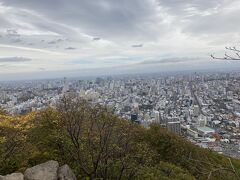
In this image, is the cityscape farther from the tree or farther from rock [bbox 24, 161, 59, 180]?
rock [bbox 24, 161, 59, 180]

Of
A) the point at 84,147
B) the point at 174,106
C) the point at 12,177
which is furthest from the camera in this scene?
the point at 174,106

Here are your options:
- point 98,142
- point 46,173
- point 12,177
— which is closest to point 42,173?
point 46,173

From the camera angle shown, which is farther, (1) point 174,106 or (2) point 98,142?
(1) point 174,106

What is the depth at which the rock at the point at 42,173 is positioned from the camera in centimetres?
1063

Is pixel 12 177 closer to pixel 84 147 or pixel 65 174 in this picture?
pixel 65 174

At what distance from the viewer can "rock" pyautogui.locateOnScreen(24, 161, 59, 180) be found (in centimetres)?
1063

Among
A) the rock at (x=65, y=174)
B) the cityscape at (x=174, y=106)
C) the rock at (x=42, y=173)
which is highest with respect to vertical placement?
the rock at (x=42, y=173)

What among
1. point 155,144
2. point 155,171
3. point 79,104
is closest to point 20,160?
point 79,104

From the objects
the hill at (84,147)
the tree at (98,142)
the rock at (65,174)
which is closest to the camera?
the rock at (65,174)

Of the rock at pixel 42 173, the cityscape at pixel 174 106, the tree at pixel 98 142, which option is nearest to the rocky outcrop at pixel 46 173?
the rock at pixel 42 173

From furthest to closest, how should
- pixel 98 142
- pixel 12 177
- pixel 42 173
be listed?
pixel 98 142, pixel 42 173, pixel 12 177

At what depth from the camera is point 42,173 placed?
10773mm

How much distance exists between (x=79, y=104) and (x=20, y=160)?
109 inches

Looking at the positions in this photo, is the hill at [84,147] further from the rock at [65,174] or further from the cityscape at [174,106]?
the cityscape at [174,106]
